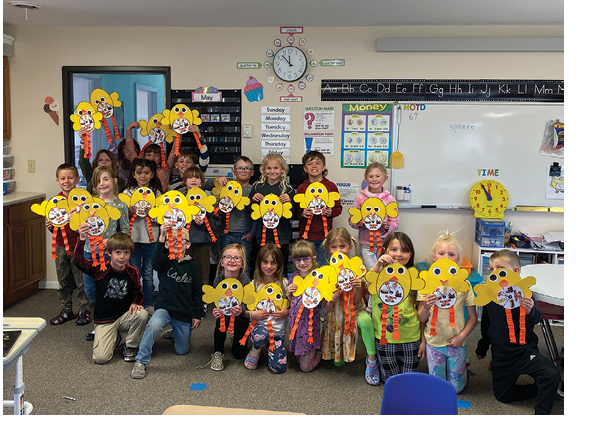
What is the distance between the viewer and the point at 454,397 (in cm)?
153

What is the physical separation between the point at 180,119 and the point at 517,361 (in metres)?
2.95

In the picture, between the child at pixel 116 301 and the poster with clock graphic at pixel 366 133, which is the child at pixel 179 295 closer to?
the child at pixel 116 301

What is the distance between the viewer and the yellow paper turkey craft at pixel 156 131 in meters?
4.13

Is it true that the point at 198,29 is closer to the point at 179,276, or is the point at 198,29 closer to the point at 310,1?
the point at 310,1

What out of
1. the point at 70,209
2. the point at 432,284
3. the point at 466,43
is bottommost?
the point at 432,284

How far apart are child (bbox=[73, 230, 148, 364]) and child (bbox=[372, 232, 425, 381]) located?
145 cm

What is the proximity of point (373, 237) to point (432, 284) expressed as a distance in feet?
3.18

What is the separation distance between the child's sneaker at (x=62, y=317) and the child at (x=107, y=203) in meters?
0.30

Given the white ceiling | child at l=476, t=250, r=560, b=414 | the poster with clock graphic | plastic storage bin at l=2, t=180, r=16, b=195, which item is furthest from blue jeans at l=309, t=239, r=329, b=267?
plastic storage bin at l=2, t=180, r=16, b=195

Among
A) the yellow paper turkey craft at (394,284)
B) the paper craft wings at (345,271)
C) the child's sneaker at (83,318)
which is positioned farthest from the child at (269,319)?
the child's sneaker at (83,318)

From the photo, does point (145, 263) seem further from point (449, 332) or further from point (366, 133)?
point (449, 332)

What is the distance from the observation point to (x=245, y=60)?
14.2ft

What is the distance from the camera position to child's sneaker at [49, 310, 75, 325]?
377cm

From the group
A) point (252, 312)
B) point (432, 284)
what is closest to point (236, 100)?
point (252, 312)
